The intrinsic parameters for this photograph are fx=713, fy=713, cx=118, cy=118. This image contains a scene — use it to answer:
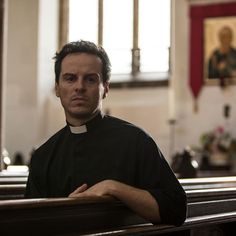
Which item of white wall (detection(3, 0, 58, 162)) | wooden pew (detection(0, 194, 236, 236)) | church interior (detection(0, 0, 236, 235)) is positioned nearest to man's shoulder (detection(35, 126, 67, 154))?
wooden pew (detection(0, 194, 236, 236))

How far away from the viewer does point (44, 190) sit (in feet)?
8.89

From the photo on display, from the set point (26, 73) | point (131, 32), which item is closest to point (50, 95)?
point (26, 73)

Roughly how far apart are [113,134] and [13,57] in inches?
546

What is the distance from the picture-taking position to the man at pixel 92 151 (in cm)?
257

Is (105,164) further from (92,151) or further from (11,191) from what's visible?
(11,191)

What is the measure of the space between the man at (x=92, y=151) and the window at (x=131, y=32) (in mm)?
12756

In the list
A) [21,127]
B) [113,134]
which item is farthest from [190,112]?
[113,134]

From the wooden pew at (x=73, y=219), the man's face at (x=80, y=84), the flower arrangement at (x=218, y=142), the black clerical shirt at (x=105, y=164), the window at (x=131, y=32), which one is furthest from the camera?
the window at (x=131, y=32)

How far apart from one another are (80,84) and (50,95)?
13.7 metres

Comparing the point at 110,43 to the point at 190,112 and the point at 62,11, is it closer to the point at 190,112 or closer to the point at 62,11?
the point at 62,11

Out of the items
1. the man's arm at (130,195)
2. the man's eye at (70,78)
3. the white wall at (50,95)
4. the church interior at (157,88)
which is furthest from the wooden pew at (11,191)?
the white wall at (50,95)

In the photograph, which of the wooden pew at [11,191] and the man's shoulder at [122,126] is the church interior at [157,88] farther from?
the man's shoulder at [122,126]

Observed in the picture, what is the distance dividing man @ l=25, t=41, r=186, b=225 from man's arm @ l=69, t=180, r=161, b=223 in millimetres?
28

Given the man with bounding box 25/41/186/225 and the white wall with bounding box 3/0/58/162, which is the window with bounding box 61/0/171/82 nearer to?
the white wall with bounding box 3/0/58/162
